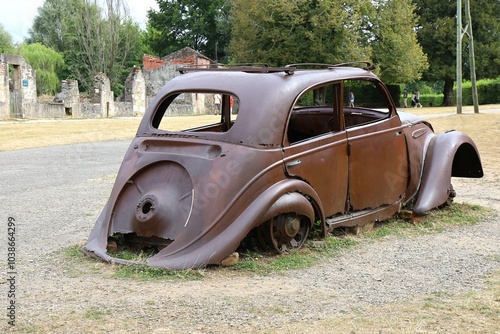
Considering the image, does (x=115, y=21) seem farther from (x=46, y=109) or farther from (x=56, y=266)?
(x=56, y=266)

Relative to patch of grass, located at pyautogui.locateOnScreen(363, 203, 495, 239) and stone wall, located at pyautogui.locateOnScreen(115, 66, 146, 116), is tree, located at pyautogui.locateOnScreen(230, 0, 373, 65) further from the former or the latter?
patch of grass, located at pyautogui.locateOnScreen(363, 203, 495, 239)

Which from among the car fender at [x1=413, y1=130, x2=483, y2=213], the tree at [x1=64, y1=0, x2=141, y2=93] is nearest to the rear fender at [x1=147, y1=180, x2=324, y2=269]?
the car fender at [x1=413, y1=130, x2=483, y2=213]

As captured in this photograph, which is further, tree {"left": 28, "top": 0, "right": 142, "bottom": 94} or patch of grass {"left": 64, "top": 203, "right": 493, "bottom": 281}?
tree {"left": 28, "top": 0, "right": 142, "bottom": 94}

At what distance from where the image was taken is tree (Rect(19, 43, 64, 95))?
5312 centimetres

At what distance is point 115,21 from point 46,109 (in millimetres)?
21133

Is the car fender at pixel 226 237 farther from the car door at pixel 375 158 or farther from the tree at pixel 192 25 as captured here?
the tree at pixel 192 25

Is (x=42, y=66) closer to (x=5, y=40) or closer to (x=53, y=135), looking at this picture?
(x=5, y=40)

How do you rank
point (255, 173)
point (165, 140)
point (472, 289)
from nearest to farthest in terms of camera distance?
1. point (472, 289)
2. point (255, 173)
3. point (165, 140)

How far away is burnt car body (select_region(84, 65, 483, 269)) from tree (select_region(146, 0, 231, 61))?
209 feet

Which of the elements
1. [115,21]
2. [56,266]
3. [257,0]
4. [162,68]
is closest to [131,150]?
[56,266]

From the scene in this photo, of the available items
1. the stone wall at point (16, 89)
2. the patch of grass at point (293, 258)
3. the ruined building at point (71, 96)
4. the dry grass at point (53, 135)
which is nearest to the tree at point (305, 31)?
the ruined building at point (71, 96)

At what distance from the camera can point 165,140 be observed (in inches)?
233

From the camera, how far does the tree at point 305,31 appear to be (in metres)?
42.9

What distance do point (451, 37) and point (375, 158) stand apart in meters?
47.8
